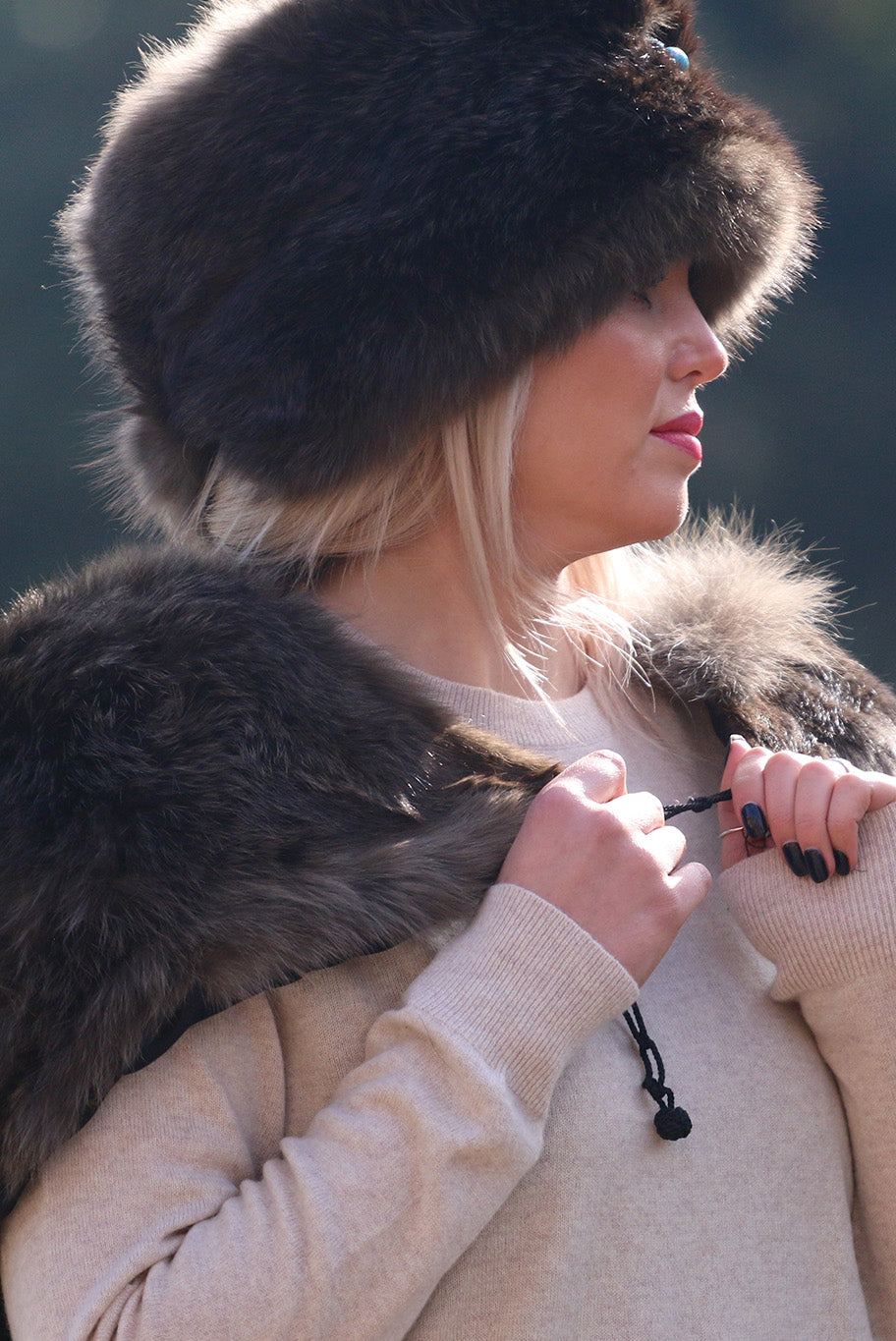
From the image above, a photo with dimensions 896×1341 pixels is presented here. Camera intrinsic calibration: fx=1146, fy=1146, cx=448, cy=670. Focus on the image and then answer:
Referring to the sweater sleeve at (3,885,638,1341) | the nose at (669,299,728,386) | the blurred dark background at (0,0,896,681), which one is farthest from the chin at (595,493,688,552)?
the blurred dark background at (0,0,896,681)

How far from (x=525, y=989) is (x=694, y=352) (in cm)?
59

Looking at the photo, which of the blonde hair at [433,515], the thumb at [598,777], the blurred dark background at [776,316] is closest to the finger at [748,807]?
the thumb at [598,777]

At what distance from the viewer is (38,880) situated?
704 millimetres

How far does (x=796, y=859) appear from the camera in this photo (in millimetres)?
885

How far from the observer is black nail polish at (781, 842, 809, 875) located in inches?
34.8

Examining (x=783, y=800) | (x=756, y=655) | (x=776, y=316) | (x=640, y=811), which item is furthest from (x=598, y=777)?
(x=776, y=316)

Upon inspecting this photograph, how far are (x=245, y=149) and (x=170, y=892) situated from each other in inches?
24.4

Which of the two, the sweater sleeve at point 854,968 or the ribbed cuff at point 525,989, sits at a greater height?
the ribbed cuff at point 525,989

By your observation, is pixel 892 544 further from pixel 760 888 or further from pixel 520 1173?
pixel 520 1173

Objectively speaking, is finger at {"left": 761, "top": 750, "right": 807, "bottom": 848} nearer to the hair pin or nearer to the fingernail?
the fingernail

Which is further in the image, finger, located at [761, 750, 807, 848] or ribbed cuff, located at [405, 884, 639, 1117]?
finger, located at [761, 750, 807, 848]

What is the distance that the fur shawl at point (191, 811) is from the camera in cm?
70

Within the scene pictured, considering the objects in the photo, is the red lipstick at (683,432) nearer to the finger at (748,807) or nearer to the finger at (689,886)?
the finger at (748,807)

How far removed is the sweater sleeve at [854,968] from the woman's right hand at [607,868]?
0.27 ft
